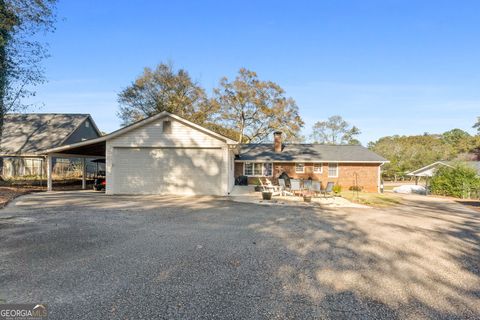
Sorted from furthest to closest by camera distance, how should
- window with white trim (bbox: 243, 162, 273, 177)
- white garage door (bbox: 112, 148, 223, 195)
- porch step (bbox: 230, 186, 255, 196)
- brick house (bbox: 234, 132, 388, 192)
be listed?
window with white trim (bbox: 243, 162, 273, 177) < brick house (bbox: 234, 132, 388, 192) < porch step (bbox: 230, 186, 255, 196) < white garage door (bbox: 112, 148, 223, 195)

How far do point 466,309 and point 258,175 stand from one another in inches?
811

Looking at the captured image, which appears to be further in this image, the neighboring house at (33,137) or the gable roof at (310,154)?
Result: the neighboring house at (33,137)

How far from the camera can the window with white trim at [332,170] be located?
2367 centimetres

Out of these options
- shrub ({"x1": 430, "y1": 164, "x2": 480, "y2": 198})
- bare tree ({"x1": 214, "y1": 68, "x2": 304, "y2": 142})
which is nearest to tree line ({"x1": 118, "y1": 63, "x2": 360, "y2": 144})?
bare tree ({"x1": 214, "y1": 68, "x2": 304, "y2": 142})

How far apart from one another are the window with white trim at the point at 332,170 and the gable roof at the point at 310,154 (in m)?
0.58

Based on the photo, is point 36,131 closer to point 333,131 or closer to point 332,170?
point 332,170

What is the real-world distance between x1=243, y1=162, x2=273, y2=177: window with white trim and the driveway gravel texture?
15.1 m

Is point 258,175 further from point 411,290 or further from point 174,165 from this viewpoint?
point 411,290

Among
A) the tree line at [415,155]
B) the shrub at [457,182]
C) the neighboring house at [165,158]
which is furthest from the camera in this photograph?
the tree line at [415,155]

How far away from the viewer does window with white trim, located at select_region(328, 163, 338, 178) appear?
77.7 ft

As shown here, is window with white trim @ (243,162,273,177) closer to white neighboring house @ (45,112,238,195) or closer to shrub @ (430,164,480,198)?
white neighboring house @ (45,112,238,195)

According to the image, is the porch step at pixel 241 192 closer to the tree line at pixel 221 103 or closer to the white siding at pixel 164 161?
the white siding at pixel 164 161

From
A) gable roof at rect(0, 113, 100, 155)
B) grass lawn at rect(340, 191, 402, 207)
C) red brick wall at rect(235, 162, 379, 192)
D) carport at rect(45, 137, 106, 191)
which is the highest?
gable roof at rect(0, 113, 100, 155)

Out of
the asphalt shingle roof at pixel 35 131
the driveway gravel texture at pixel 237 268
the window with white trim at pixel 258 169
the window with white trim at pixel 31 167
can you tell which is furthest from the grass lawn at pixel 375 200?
the window with white trim at pixel 31 167
